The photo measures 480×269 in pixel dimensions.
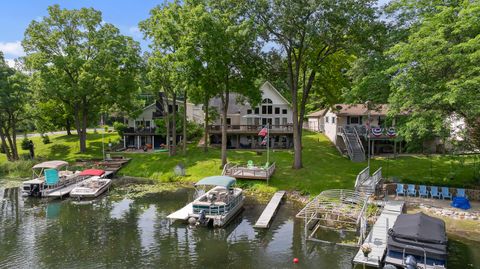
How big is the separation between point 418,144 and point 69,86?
4053 centimetres

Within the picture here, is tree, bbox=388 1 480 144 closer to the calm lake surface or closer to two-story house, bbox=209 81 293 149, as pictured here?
the calm lake surface

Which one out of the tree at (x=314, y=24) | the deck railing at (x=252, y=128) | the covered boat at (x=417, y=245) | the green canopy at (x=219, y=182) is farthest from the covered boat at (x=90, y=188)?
the covered boat at (x=417, y=245)

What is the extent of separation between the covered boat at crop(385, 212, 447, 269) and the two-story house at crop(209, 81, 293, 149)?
29.2 m

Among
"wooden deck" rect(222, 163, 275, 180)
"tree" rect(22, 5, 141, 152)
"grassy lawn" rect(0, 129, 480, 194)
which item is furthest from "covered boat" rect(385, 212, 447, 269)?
"tree" rect(22, 5, 141, 152)

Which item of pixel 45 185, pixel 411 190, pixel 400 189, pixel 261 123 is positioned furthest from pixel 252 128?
pixel 45 185

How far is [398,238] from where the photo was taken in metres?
15.5

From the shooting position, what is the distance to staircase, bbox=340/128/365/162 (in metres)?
36.3

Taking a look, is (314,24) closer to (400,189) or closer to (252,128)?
(400,189)

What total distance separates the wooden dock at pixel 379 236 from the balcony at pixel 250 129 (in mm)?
22586

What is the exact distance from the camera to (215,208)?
2194cm

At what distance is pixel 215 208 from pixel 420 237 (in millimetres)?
11885

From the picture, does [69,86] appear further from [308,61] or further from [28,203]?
[308,61]

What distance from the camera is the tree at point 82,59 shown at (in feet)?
141

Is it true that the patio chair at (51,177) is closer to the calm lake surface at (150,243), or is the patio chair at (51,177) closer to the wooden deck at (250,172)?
the calm lake surface at (150,243)
